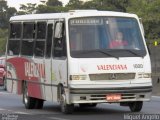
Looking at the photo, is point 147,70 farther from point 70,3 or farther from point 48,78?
point 70,3

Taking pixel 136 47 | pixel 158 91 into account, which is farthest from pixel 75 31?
pixel 158 91

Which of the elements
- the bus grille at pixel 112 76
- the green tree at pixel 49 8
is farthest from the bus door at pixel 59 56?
the green tree at pixel 49 8

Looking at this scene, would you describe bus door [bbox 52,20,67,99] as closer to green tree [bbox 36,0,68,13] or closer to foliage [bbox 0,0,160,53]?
foliage [bbox 0,0,160,53]

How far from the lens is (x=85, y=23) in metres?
18.7

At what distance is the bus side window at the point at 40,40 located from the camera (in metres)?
20.2


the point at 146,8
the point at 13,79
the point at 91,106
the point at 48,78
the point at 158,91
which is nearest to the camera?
the point at 48,78

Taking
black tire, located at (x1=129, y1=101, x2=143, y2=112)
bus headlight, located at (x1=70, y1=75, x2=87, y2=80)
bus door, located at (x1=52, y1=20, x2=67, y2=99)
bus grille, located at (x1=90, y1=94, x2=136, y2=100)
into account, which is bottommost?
black tire, located at (x1=129, y1=101, x2=143, y2=112)

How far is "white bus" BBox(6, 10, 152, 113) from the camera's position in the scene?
17.9m

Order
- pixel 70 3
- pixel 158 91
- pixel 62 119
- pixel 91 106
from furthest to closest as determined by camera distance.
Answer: pixel 70 3, pixel 158 91, pixel 91 106, pixel 62 119

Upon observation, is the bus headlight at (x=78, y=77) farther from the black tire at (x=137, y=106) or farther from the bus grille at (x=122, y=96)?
the black tire at (x=137, y=106)

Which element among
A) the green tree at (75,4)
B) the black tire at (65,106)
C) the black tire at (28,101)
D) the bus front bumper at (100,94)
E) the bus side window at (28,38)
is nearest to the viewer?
the bus front bumper at (100,94)

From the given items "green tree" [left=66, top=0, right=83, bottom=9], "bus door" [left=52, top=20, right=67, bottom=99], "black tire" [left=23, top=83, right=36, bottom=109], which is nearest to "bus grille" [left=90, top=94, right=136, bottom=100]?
"bus door" [left=52, top=20, right=67, bottom=99]

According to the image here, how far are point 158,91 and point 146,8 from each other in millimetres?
29138

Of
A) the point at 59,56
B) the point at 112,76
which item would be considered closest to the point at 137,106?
the point at 112,76
